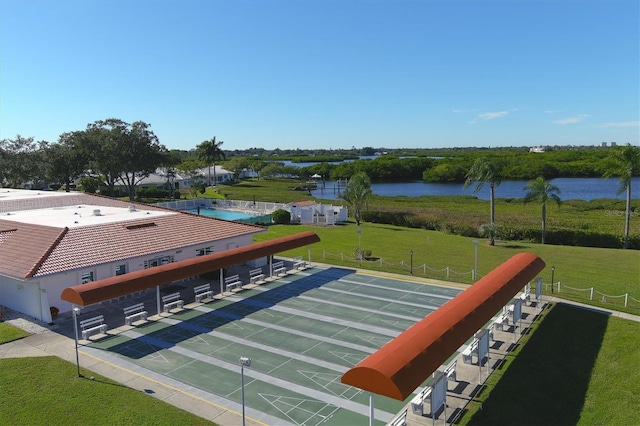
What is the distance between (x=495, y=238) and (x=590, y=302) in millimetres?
23918

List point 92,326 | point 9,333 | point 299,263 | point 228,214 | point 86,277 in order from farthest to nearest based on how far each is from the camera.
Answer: point 228,214 → point 299,263 → point 86,277 → point 92,326 → point 9,333

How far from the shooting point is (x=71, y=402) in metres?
14.8

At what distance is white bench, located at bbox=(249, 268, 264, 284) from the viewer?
29.4 meters

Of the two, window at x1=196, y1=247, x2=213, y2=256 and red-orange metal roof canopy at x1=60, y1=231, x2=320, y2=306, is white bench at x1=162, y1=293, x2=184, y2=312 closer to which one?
red-orange metal roof canopy at x1=60, y1=231, x2=320, y2=306

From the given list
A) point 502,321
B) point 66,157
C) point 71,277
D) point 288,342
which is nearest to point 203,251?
point 71,277

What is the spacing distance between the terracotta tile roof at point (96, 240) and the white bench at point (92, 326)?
11.2 ft

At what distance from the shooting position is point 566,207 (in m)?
69.1

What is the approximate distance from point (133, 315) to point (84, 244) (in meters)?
6.58

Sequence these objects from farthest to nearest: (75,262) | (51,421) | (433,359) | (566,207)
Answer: (566,207) < (75,262) < (51,421) < (433,359)

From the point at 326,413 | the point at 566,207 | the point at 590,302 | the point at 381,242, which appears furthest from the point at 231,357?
the point at 566,207

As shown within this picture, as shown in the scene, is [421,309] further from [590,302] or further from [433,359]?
[433,359]

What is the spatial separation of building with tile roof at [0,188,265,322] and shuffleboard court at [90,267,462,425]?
498cm

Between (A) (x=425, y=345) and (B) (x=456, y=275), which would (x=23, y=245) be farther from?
(B) (x=456, y=275)

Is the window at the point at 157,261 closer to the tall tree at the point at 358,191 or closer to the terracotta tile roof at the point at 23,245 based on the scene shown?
the terracotta tile roof at the point at 23,245
